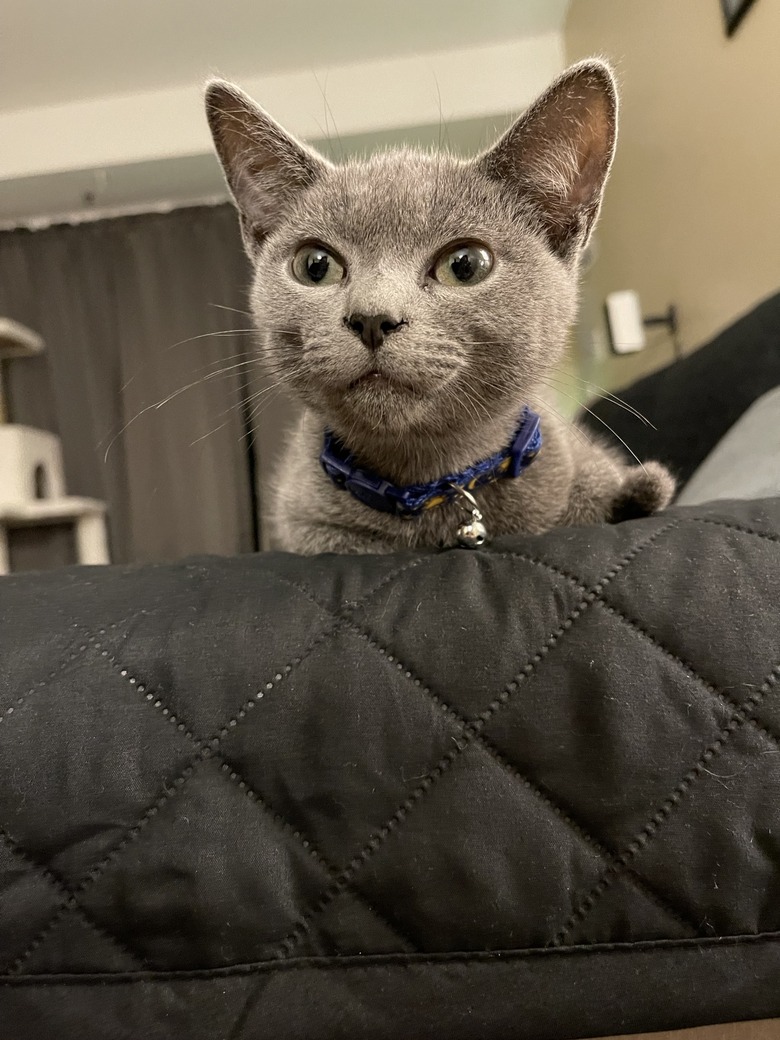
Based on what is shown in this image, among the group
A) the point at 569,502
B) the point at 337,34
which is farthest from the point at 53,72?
the point at 569,502

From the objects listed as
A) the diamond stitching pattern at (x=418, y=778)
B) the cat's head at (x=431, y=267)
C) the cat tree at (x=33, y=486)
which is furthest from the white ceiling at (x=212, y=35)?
the diamond stitching pattern at (x=418, y=778)

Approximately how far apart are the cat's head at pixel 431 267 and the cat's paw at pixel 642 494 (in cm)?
14

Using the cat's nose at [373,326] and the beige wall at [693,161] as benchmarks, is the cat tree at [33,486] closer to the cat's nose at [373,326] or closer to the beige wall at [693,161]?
the beige wall at [693,161]

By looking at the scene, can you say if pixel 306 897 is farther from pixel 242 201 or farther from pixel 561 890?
pixel 242 201

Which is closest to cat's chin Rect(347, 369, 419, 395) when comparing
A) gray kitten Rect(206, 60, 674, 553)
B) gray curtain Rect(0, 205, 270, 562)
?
gray kitten Rect(206, 60, 674, 553)

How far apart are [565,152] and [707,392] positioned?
608 millimetres

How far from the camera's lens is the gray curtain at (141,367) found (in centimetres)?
317

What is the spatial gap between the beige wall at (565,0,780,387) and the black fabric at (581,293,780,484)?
0.41 m

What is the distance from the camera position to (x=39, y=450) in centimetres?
297

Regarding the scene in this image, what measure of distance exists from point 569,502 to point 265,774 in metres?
0.45

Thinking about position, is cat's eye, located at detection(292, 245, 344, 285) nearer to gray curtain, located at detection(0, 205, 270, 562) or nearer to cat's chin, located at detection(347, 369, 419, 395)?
cat's chin, located at detection(347, 369, 419, 395)

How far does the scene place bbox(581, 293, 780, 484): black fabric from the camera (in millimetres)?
991

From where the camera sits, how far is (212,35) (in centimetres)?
244

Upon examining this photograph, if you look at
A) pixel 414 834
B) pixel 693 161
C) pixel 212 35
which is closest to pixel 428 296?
pixel 414 834
